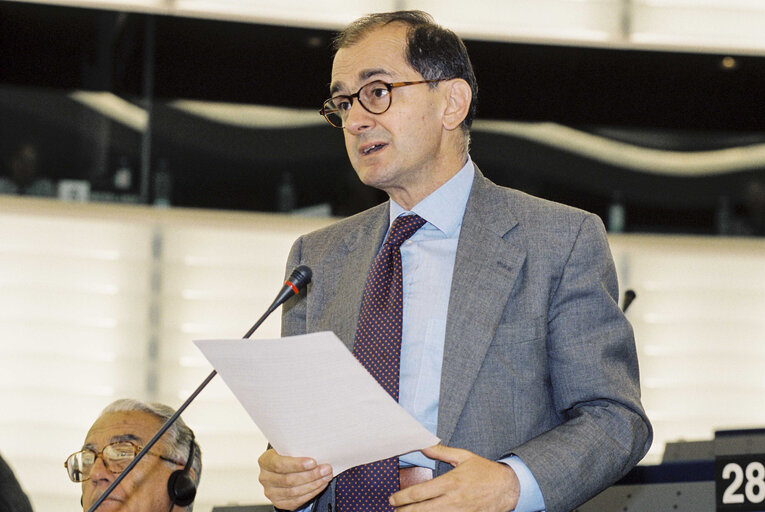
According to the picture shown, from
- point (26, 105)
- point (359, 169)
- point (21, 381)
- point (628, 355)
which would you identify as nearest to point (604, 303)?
point (628, 355)

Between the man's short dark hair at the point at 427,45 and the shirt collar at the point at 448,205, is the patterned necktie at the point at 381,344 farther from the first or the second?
the man's short dark hair at the point at 427,45

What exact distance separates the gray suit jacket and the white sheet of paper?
17 cm

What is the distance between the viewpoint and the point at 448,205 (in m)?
1.84

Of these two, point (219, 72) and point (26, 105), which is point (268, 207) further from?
point (26, 105)

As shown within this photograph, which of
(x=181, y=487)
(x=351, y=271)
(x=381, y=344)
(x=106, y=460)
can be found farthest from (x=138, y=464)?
(x=381, y=344)

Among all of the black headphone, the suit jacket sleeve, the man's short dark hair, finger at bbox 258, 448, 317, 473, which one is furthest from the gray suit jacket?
the black headphone

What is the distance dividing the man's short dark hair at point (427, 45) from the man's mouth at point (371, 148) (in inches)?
6.5

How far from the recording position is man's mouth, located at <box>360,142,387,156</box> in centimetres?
183

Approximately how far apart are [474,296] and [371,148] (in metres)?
0.37

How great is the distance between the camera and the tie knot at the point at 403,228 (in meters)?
1.81

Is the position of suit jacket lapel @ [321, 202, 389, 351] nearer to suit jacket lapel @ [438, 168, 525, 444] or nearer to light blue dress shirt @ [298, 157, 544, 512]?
light blue dress shirt @ [298, 157, 544, 512]

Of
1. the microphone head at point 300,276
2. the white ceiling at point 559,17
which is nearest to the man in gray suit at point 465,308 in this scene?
the microphone head at point 300,276

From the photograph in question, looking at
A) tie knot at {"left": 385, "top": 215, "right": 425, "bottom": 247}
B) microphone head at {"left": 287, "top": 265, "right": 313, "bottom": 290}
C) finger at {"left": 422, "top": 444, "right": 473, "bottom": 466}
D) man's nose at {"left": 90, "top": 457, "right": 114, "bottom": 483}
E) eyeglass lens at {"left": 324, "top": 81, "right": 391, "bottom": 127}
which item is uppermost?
eyeglass lens at {"left": 324, "top": 81, "right": 391, "bottom": 127}

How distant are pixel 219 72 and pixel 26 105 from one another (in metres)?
0.86
